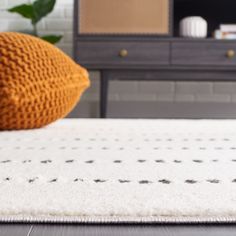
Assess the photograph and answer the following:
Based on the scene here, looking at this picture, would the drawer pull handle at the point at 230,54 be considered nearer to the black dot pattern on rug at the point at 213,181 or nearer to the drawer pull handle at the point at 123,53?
the drawer pull handle at the point at 123,53

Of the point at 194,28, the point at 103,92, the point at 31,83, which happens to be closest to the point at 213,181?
the point at 31,83

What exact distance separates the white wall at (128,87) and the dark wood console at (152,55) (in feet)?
1.50

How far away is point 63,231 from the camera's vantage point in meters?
0.30

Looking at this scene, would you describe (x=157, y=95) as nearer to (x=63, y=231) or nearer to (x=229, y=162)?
(x=229, y=162)

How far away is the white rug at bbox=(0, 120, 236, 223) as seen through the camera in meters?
0.32

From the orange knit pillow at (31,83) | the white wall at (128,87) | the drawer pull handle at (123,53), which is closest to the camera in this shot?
the orange knit pillow at (31,83)

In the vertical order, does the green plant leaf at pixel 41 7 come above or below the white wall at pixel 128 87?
above

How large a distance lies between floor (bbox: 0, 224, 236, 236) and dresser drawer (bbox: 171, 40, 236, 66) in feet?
5.58

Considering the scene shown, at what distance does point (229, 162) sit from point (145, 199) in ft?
0.67

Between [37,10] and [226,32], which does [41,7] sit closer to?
[37,10]

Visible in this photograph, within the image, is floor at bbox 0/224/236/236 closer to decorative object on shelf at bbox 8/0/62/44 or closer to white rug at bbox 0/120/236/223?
white rug at bbox 0/120/236/223

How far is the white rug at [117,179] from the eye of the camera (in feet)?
1.04

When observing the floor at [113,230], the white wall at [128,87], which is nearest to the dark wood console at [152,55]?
the white wall at [128,87]

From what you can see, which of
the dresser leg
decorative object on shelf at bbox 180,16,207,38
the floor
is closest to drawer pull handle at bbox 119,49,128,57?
the dresser leg
